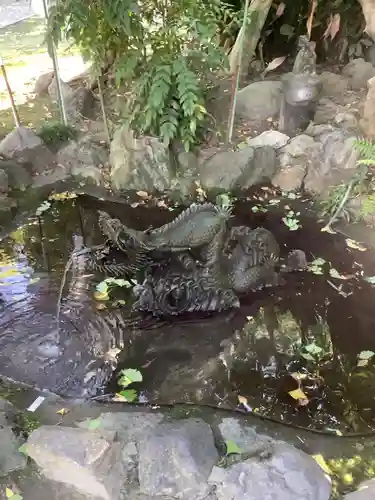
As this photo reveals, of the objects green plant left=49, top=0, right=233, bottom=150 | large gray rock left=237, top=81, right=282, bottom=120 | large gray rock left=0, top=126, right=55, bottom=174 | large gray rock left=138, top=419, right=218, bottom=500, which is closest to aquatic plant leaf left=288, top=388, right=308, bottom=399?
large gray rock left=138, top=419, right=218, bottom=500

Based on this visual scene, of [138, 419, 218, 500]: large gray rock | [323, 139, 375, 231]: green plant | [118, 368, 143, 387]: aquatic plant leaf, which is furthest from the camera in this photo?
[323, 139, 375, 231]: green plant

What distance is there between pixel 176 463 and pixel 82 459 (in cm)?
44

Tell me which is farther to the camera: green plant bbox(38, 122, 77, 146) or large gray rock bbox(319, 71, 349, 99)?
large gray rock bbox(319, 71, 349, 99)

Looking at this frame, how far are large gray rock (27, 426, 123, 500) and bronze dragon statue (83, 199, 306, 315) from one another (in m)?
1.51

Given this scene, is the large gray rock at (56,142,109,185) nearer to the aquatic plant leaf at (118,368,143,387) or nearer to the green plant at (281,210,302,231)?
the green plant at (281,210,302,231)

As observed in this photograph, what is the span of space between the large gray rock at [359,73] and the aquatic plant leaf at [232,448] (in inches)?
250

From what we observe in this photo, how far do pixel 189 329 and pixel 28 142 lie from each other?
3270 millimetres

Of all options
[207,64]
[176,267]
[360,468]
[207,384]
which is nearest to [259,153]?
[207,64]

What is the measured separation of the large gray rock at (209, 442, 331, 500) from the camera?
2330 mm

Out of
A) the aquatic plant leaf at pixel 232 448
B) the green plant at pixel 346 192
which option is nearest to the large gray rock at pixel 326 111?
the green plant at pixel 346 192

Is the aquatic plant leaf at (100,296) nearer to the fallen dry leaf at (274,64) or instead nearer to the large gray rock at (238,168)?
the large gray rock at (238,168)

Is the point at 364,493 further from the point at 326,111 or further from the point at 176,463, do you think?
the point at 326,111

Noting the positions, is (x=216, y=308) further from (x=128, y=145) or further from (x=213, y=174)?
(x=128, y=145)

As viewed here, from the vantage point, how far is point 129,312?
13.3 feet
